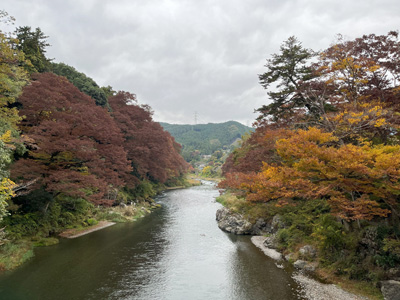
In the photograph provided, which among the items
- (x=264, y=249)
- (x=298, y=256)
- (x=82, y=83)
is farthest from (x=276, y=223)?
(x=82, y=83)

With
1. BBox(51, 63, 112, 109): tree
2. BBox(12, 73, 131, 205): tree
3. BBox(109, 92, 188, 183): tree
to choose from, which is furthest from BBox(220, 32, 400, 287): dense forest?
BBox(51, 63, 112, 109): tree

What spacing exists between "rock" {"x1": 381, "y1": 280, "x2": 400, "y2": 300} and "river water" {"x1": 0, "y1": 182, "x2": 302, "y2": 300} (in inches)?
129

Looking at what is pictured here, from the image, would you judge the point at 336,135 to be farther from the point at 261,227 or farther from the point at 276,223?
the point at 261,227

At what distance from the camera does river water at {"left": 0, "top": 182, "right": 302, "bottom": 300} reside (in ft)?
35.6

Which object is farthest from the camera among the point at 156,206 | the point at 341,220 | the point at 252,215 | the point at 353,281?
the point at 156,206

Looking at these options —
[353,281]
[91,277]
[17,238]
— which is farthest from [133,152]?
[353,281]

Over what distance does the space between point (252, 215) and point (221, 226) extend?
3.00 meters

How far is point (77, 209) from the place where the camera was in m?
22.1

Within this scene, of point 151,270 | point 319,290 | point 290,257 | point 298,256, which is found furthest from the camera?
point 290,257

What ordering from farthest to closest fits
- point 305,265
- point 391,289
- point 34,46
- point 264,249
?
point 34,46 → point 264,249 → point 305,265 → point 391,289

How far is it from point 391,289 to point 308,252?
480cm

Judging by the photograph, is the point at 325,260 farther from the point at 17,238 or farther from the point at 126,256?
the point at 17,238

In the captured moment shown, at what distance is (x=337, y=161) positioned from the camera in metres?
9.67

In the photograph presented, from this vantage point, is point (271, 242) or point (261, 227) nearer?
point (271, 242)
